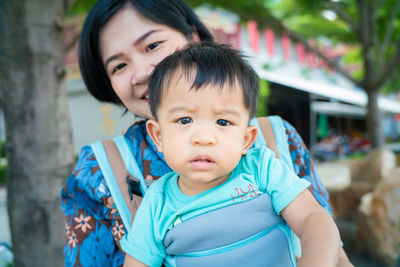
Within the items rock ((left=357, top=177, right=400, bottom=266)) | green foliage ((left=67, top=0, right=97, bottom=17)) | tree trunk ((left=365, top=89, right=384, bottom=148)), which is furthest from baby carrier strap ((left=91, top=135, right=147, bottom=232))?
tree trunk ((left=365, top=89, right=384, bottom=148))

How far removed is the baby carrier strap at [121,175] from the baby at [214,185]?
108mm

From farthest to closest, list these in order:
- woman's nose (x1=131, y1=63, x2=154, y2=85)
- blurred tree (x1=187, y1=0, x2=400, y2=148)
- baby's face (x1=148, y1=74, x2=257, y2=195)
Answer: blurred tree (x1=187, y1=0, x2=400, y2=148) < woman's nose (x1=131, y1=63, x2=154, y2=85) < baby's face (x1=148, y1=74, x2=257, y2=195)

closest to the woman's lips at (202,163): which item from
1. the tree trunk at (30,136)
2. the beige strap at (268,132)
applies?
the beige strap at (268,132)

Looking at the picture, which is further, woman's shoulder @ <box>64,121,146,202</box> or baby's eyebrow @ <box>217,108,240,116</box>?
woman's shoulder @ <box>64,121,146,202</box>

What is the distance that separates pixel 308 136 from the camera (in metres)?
15.4

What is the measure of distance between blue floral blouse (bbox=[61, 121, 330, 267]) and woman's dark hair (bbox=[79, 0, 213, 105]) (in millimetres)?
379

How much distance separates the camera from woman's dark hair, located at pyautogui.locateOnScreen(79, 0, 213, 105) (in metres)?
1.41

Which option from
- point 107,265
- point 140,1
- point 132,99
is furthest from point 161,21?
point 107,265

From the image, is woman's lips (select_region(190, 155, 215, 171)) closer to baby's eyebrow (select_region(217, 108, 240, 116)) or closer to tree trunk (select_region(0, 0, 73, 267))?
baby's eyebrow (select_region(217, 108, 240, 116))

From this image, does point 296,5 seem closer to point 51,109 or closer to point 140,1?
point 51,109

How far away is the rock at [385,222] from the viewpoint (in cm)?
453

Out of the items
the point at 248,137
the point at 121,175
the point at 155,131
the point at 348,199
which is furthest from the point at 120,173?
the point at 348,199

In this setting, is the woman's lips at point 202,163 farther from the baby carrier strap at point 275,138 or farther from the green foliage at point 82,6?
the green foliage at point 82,6

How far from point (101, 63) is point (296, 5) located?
6.88m
